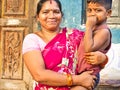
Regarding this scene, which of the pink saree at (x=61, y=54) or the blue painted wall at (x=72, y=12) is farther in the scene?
the blue painted wall at (x=72, y=12)

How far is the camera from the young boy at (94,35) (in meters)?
2.56

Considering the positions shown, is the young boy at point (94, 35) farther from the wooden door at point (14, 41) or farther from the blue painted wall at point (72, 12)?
the wooden door at point (14, 41)

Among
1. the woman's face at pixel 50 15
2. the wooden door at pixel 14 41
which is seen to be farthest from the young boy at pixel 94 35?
the wooden door at pixel 14 41

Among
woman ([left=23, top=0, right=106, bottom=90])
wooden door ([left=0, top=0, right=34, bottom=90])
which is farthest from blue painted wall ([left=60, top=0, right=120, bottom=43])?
woman ([left=23, top=0, right=106, bottom=90])

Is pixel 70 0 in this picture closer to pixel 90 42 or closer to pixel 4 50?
pixel 4 50

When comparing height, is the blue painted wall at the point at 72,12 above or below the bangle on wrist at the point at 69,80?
above

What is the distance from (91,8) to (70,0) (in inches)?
113

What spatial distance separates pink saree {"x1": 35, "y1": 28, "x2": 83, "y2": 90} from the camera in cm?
265

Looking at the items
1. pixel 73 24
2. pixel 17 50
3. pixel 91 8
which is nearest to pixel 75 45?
pixel 91 8

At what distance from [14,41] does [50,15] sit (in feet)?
10.4

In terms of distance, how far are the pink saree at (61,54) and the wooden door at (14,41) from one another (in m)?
3.03

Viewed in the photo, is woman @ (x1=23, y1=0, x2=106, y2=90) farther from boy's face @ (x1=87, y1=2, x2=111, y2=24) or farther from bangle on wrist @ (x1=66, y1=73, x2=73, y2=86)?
boy's face @ (x1=87, y1=2, x2=111, y2=24)

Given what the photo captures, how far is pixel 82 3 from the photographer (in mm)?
5480

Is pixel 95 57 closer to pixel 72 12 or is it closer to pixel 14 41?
pixel 72 12
